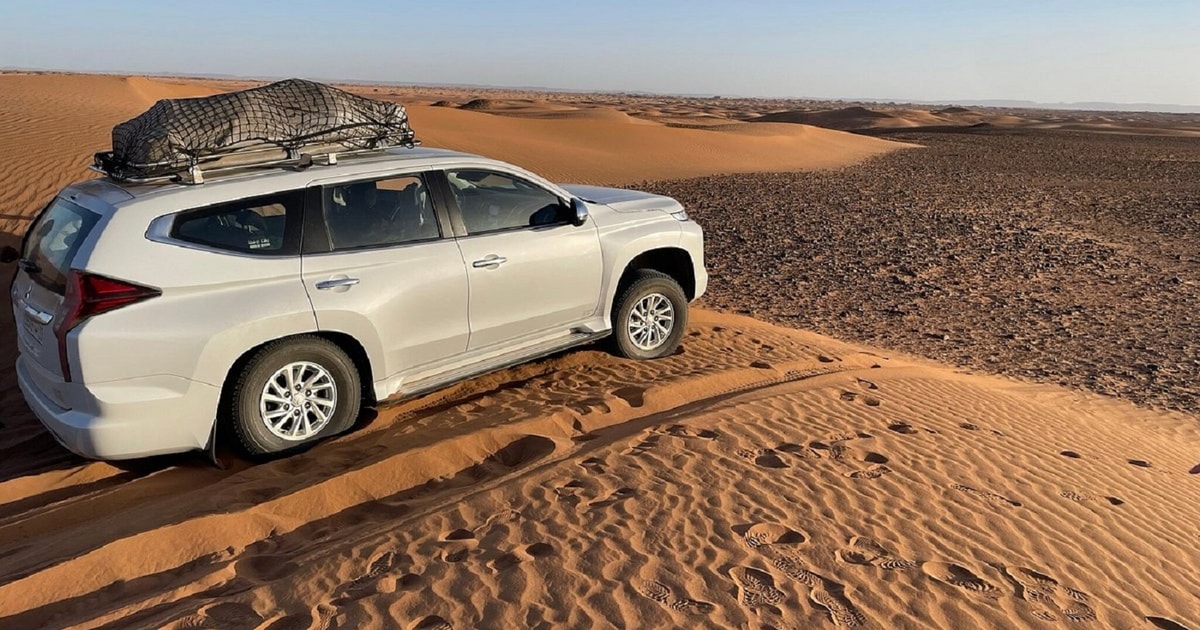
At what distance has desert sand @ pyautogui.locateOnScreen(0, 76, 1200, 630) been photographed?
327 cm

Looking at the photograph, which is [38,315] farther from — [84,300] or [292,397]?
[292,397]

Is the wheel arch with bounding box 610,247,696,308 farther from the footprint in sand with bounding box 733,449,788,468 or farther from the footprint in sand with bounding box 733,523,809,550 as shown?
the footprint in sand with bounding box 733,523,809,550

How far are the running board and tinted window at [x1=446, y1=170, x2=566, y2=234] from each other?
0.89 metres

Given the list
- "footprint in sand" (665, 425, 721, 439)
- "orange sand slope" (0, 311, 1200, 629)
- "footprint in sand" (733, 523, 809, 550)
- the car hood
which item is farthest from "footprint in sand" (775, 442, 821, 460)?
the car hood

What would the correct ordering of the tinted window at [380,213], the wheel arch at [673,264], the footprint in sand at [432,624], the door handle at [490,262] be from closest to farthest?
the footprint in sand at [432,624] < the tinted window at [380,213] < the door handle at [490,262] < the wheel arch at [673,264]

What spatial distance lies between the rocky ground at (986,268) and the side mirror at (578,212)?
381 centimetres

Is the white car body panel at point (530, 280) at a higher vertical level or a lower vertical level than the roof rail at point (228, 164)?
lower

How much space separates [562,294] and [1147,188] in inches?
857

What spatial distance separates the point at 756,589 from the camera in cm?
334

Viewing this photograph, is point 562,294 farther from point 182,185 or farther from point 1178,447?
point 1178,447

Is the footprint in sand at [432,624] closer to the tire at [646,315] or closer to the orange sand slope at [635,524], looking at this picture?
the orange sand slope at [635,524]

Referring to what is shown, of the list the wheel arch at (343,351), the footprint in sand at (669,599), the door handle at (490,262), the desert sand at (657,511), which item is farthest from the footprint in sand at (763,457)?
the wheel arch at (343,351)

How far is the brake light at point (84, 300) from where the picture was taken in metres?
3.94

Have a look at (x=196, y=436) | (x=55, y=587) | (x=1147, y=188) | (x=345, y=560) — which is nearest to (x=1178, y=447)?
(x=345, y=560)
